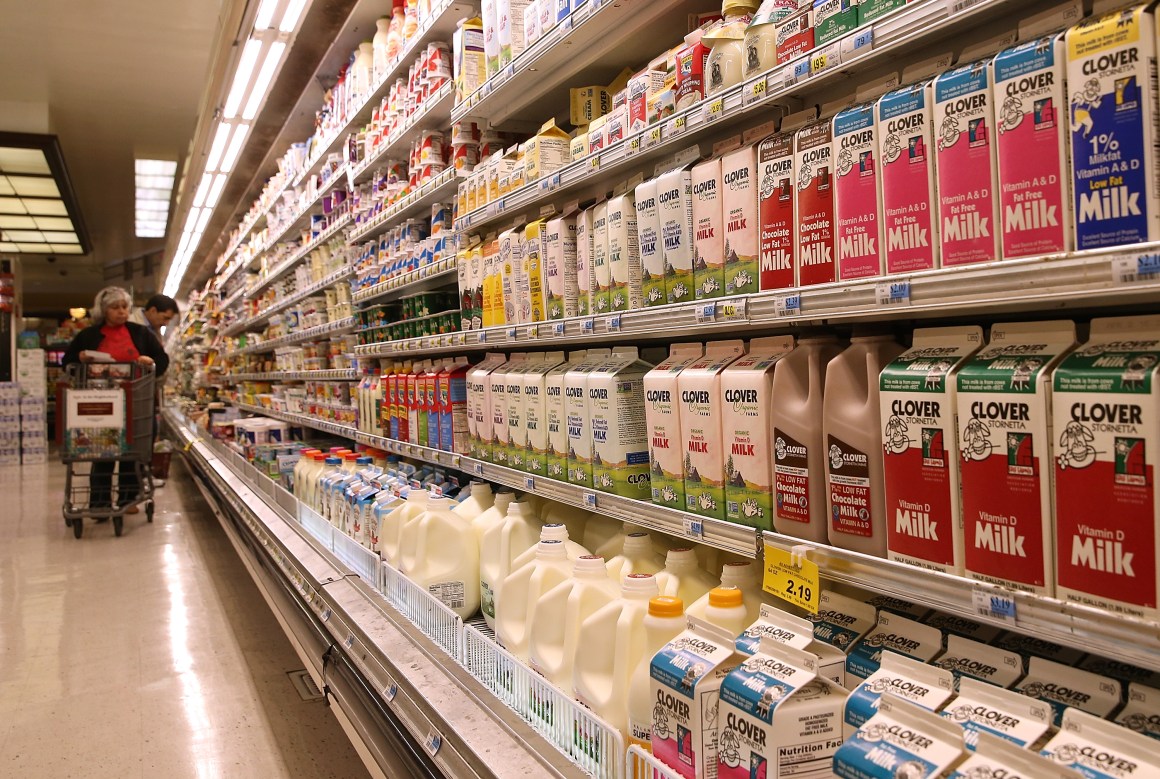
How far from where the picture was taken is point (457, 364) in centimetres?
298

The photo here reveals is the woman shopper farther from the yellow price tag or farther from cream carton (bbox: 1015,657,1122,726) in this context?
cream carton (bbox: 1015,657,1122,726)

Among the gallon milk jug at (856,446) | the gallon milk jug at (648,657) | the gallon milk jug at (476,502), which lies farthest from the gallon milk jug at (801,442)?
the gallon milk jug at (476,502)

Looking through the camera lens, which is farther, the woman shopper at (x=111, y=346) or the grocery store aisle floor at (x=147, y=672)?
the woman shopper at (x=111, y=346)

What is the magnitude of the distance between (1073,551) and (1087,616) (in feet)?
0.24

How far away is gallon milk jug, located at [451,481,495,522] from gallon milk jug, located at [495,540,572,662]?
0.58 metres

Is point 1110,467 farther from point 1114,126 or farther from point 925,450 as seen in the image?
point 1114,126

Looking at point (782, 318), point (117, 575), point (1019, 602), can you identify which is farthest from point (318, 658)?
point (117, 575)

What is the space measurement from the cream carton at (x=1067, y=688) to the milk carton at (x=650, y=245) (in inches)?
38.1

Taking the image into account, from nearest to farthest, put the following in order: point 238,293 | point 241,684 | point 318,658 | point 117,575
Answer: point 318,658, point 241,684, point 117,575, point 238,293

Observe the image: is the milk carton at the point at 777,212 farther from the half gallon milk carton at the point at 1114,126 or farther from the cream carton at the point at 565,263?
the cream carton at the point at 565,263

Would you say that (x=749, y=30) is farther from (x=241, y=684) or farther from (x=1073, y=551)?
(x=241, y=684)

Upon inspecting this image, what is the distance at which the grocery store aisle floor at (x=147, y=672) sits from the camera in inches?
109

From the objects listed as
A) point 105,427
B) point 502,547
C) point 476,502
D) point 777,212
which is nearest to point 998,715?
point 777,212

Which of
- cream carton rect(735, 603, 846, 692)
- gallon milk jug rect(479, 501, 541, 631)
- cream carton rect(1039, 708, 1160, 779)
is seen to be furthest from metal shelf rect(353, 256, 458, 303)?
cream carton rect(1039, 708, 1160, 779)
